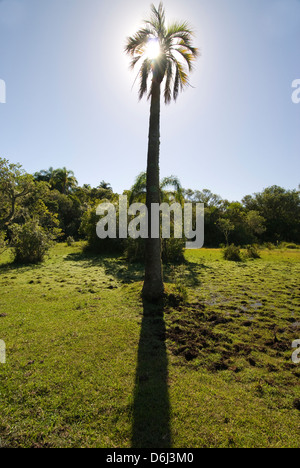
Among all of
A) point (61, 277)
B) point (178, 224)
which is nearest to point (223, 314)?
point (61, 277)

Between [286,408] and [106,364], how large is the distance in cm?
276

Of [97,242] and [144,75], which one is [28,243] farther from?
[144,75]

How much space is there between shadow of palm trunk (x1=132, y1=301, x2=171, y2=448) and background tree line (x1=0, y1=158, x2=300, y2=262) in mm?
10836

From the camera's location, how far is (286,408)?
3.08 metres

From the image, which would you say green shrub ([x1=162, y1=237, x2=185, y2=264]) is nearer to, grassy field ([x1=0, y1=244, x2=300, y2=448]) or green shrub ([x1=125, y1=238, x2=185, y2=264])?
green shrub ([x1=125, y1=238, x2=185, y2=264])

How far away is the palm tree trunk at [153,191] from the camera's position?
7211 millimetres

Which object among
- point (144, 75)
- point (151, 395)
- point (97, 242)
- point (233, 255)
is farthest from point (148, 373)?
point (97, 242)

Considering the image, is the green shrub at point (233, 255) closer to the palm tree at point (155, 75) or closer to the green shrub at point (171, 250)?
the green shrub at point (171, 250)

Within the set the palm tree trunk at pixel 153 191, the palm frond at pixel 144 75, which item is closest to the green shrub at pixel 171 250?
the palm tree trunk at pixel 153 191

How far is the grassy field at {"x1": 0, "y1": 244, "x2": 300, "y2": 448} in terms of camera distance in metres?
2.66

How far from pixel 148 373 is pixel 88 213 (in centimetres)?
1964

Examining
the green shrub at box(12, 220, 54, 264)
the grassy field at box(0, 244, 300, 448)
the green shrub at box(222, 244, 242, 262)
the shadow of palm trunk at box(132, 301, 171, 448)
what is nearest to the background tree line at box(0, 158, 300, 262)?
the green shrub at box(12, 220, 54, 264)
